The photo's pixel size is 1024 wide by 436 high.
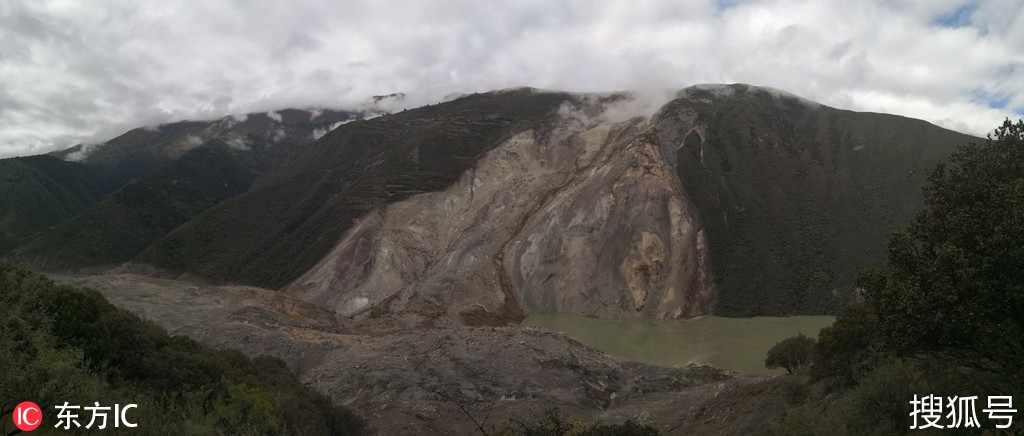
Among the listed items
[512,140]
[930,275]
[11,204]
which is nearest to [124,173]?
[11,204]

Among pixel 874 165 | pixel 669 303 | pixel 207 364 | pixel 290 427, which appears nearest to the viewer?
pixel 290 427

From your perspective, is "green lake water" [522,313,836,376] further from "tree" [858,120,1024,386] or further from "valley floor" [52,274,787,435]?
"tree" [858,120,1024,386]

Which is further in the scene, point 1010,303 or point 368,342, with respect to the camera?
point 368,342

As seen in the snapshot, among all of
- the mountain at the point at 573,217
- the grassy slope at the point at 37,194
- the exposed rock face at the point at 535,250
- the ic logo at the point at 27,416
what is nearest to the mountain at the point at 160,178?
the mountain at the point at 573,217

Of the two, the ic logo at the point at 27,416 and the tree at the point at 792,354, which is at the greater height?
the ic logo at the point at 27,416

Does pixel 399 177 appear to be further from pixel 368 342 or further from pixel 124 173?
pixel 124 173

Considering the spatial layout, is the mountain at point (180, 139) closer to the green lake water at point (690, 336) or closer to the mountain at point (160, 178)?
the mountain at point (160, 178)
